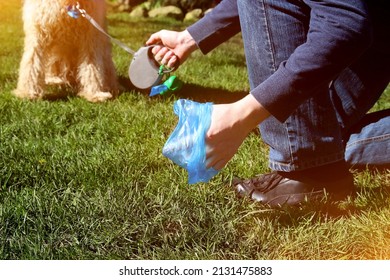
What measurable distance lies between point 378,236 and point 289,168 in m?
0.33

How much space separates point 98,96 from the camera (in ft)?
9.18

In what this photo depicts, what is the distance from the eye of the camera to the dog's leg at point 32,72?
2.82 m

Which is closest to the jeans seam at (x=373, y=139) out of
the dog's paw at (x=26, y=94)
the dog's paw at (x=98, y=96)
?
the dog's paw at (x=98, y=96)

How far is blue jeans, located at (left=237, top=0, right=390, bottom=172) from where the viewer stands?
1.58 metres

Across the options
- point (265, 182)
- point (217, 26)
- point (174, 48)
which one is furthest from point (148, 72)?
point (265, 182)

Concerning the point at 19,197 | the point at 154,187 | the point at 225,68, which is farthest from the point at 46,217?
the point at 225,68

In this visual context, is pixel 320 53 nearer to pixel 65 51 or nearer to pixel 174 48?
pixel 174 48

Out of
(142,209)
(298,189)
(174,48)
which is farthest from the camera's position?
(174,48)

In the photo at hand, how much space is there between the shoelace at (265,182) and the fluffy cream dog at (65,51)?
1.21 m

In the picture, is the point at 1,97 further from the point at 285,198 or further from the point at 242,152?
the point at 285,198

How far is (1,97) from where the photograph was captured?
277cm

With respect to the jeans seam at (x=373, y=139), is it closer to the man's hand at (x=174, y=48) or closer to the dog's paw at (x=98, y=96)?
the man's hand at (x=174, y=48)

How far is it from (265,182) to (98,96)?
127cm

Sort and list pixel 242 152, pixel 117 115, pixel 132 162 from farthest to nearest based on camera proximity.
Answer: pixel 117 115 < pixel 242 152 < pixel 132 162
